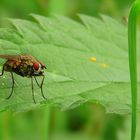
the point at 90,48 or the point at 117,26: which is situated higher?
the point at 117,26

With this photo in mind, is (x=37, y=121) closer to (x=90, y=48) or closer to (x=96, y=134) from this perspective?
(x=96, y=134)

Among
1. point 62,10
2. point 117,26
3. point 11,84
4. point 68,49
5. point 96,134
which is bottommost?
point 96,134

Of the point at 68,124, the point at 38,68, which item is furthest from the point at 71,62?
the point at 68,124

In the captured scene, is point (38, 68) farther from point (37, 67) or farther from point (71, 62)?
point (71, 62)

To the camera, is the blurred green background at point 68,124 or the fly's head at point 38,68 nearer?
the fly's head at point 38,68

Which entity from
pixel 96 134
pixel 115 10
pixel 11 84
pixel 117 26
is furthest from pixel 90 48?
pixel 115 10

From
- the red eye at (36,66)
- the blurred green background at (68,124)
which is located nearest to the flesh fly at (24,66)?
the red eye at (36,66)

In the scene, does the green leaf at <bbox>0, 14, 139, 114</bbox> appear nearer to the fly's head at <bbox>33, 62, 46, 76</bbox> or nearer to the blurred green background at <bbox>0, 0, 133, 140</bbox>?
the fly's head at <bbox>33, 62, 46, 76</bbox>

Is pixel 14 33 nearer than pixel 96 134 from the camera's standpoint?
Yes

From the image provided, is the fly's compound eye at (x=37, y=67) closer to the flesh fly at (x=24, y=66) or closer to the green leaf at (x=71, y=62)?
the flesh fly at (x=24, y=66)
